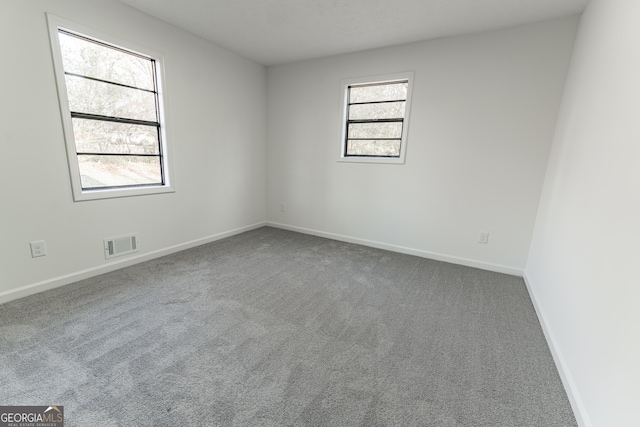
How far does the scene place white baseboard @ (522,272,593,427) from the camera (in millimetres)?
1267

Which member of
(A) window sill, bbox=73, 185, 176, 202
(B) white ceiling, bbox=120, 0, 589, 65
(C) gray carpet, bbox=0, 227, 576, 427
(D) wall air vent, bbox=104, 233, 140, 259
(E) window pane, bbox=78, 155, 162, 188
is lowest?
(C) gray carpet, bbox=0, 227, 576, 427

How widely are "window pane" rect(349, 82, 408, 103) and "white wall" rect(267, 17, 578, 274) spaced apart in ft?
0.61

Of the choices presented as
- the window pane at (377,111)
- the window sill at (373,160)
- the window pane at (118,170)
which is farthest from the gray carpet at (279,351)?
the window pane at (377,111)

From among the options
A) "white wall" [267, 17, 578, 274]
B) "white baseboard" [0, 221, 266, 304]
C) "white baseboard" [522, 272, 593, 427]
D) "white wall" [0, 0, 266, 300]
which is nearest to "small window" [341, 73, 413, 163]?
"white wall" [267, 17, 578, 274]

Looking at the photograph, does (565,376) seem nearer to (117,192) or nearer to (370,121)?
→ (370,121)

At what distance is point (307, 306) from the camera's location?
2229 millimetres

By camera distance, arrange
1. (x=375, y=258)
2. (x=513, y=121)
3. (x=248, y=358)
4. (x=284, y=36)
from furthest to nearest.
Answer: (x=375, y=258) → (x=284, y=36) → (x=513, y=121) → (x=248, y=358)

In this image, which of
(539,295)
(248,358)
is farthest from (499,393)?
(248,358)

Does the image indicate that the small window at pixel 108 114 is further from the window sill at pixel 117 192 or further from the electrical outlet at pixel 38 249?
the electrical outlet at pixel 38 249

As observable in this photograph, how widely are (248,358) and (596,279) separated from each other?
201 cm

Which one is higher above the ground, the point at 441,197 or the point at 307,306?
the point at 441,197

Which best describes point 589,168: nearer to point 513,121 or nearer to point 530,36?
point 513,121

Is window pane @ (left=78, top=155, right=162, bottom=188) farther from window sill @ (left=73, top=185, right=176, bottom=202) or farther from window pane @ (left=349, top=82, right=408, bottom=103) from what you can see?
window pane @ (left=349, top=82, right=408, bottom=103)

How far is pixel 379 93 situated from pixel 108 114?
3.10 meters
